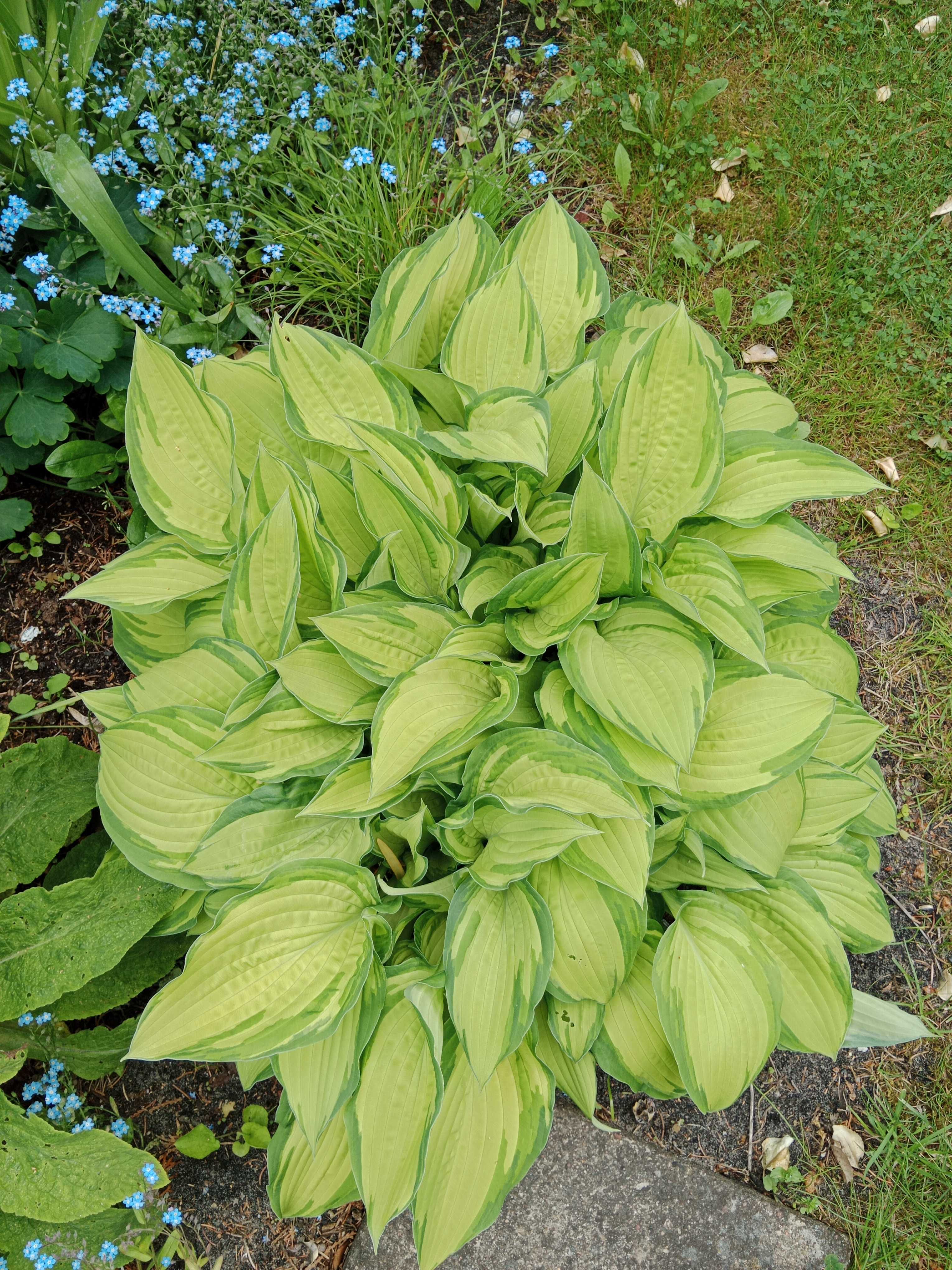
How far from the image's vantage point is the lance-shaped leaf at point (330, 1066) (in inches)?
58.8

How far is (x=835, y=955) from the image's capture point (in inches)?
66.0

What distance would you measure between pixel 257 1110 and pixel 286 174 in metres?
2.37

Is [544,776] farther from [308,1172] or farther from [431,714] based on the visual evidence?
[308,1172]

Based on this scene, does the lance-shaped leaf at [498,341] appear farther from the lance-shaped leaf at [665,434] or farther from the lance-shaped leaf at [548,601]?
the lance-shaped leaf at [548,601]

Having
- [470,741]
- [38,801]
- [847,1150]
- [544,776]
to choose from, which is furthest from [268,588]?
[847,1150]

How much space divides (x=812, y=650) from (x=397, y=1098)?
121 centimetres

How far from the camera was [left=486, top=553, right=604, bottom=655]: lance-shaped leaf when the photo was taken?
1542mm

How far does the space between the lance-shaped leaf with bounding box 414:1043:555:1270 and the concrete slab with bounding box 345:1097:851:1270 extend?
47cm

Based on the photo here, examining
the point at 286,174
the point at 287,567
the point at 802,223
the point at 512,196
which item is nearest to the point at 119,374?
the point at 286,174

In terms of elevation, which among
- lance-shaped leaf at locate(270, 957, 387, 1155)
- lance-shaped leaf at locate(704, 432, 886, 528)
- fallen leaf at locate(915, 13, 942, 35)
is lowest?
lance-shaped leaf at locate(270, 957, 387, 1155)

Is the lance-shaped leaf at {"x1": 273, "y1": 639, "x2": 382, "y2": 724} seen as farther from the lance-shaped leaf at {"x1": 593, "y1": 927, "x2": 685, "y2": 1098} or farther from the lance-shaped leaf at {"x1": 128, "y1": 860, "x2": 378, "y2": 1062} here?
the lance-shaped leaf at {"x1": 593, "y1": 927, "x2": 685, "y2": 1098}

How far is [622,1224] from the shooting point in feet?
6.53

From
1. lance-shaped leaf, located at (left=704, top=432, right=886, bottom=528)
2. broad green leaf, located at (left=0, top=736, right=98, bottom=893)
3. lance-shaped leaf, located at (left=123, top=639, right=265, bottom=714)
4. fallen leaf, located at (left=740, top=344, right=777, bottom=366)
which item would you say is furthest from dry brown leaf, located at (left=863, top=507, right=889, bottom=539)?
broad green leaf, located at (left=0, top=736, right=98, bottom=893)

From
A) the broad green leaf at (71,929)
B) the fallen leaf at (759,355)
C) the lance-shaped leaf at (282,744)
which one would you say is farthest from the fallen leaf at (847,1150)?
the fallen leaf at (759,355)
